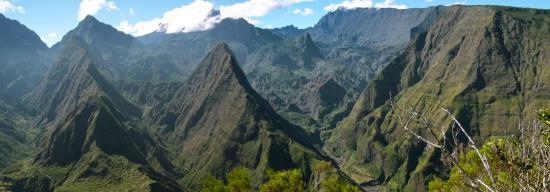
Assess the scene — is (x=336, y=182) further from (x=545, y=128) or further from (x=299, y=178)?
(x=545, y=128)

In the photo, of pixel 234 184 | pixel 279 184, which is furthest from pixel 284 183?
pixel 234 184

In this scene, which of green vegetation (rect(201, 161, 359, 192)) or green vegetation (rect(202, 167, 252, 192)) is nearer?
green vegetation (rect(201, 161, 359, 192))

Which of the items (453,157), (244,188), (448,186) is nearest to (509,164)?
(453,157)

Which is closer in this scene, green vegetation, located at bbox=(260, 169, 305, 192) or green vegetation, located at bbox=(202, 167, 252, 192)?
green vegetation, located at bbox=(260, 169, 305, 192)

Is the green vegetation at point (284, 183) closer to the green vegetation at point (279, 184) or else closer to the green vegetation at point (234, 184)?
the green vegetation at point (279, 184)

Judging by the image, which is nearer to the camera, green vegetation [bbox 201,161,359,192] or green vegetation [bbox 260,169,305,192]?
green vegetation [bbox 260,169,305,192]

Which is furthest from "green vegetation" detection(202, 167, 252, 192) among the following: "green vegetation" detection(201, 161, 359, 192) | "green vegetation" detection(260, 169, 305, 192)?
"green vegetation" detection(260, 169, 305, 192)

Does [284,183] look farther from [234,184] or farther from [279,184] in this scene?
[234,184]

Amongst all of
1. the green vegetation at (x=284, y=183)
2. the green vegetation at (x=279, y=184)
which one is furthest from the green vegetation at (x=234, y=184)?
the green vegetation at (x=284, y=183)

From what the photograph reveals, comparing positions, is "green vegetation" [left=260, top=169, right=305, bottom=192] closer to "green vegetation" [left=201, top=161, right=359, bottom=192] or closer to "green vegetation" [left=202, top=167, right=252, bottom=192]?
"green vegetation" [left=201, top=161, right=359, bottom=192]

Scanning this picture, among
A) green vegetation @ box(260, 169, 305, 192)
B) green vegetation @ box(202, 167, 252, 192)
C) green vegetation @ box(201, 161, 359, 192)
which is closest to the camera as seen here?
green vegetation @ box(260, 169, 305, 192)

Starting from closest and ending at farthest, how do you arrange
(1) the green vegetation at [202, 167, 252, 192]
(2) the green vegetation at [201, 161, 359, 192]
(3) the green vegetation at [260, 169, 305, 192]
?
1. (3) the green vegetation at [260, 169, 305, 192]
2. (2) the green vegetation at [201, 161, 359, 192]
3. (1) the green vegetation at [202, 167, 252, 192]

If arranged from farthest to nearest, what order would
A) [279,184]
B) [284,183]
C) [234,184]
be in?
[234,184], [284,183], [279,184]
